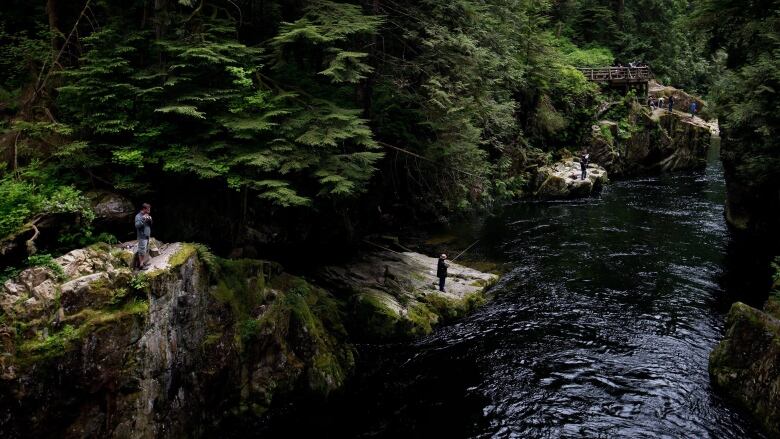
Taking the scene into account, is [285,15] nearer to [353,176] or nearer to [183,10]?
[183,10]

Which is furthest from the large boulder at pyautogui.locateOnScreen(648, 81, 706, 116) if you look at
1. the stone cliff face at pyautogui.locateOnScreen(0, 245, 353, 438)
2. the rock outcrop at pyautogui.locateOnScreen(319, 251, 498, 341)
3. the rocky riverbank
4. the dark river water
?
the stone cliff face at pyautogui.locateOnScreen(0, 245, 353, 438)

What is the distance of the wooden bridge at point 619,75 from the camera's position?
44281 mm

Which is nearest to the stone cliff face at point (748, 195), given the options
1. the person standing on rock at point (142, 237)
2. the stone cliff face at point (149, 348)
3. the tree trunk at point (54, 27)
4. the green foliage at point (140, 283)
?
the stone cliff face at point (149, 348)

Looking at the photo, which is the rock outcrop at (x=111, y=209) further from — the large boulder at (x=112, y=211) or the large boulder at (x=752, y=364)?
the large boulder at (x=752, y=364)

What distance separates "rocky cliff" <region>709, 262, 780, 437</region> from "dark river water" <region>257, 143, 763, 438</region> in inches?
15.6

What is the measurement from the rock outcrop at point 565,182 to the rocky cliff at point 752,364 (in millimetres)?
21632

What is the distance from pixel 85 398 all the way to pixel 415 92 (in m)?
14.1

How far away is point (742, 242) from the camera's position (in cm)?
2548

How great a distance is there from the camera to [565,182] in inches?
1385

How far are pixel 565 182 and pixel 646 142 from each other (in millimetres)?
12386

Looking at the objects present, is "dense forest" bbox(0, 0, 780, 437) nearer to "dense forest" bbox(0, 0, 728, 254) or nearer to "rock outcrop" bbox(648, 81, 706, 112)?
"dense forest" bbox(0, 0, 728, 254)

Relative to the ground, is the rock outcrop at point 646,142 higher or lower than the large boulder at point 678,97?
lower

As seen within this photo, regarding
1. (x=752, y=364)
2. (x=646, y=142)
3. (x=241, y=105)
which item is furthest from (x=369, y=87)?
(x=646, y=142)

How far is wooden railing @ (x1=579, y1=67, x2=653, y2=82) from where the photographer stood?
44250mm
